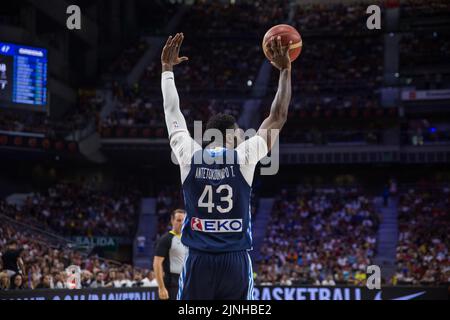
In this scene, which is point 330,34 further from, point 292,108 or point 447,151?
point 447,151

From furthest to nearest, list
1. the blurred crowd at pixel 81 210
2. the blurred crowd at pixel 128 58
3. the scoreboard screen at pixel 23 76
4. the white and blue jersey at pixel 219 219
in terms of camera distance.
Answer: the blurred crowd at pixel 128 58
the blurred crowd at pixel 81 210
the scoreboard screen at pixel 23 76
the white and blue jersey at pixel 219 219

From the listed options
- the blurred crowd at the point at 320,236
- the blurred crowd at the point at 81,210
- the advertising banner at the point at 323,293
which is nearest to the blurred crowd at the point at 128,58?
the blurred crowd at the point at 81,210

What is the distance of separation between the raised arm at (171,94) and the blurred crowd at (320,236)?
743 inches

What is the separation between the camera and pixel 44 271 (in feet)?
52.8

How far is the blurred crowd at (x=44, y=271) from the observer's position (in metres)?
12.5

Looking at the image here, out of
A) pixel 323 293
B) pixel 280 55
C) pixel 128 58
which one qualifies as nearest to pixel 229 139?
pixel 280 55

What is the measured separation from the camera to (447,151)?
31.1 m

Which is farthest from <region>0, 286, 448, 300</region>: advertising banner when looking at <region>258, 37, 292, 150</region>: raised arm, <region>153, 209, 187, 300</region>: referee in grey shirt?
<region>258, 37, 292, 150</region>: raised arm

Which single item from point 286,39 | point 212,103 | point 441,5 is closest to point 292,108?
point 212,103

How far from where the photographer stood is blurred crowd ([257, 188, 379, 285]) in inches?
1011

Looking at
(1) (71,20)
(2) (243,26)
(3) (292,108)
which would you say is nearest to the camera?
(1) (71,20)

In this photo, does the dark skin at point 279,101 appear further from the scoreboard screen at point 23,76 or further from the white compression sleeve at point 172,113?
the scoreboard screen at point 23,76

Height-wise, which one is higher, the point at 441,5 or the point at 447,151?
the point at 441,5
